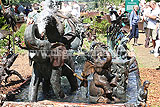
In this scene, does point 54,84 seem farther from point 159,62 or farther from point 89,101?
point 159,62

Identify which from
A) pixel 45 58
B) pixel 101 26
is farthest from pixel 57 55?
pixel 101 26

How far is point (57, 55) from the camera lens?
3904 millimetres

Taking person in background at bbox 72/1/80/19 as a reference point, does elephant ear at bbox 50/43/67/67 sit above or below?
above

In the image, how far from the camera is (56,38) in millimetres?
4336

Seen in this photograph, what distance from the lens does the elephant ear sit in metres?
3.86

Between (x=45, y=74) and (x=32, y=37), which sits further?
(x=45, y=74)

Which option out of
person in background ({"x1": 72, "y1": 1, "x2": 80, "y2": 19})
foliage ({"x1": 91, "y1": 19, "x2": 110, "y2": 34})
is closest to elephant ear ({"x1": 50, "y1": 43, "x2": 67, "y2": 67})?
foliage ({"x1": 91, "y1": 19, "x2": 110, "y2": 34})

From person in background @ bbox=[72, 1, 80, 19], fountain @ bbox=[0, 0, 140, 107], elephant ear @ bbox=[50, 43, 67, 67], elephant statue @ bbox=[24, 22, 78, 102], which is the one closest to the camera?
elephant statue @ bbox=[24, 22, 78, 102]

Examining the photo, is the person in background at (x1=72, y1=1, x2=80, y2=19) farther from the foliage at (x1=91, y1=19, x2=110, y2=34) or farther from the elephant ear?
the elephant ear

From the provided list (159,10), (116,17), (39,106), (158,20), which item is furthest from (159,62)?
(39,106)

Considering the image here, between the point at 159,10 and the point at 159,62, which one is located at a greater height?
the point at 159,10

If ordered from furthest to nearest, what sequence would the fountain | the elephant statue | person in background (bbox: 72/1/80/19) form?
person in background (bbox: 72/1/80/19) < the fountain < the elephant statue

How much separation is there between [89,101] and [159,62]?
226 inches

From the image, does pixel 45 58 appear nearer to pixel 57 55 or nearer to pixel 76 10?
pixel 57 55
